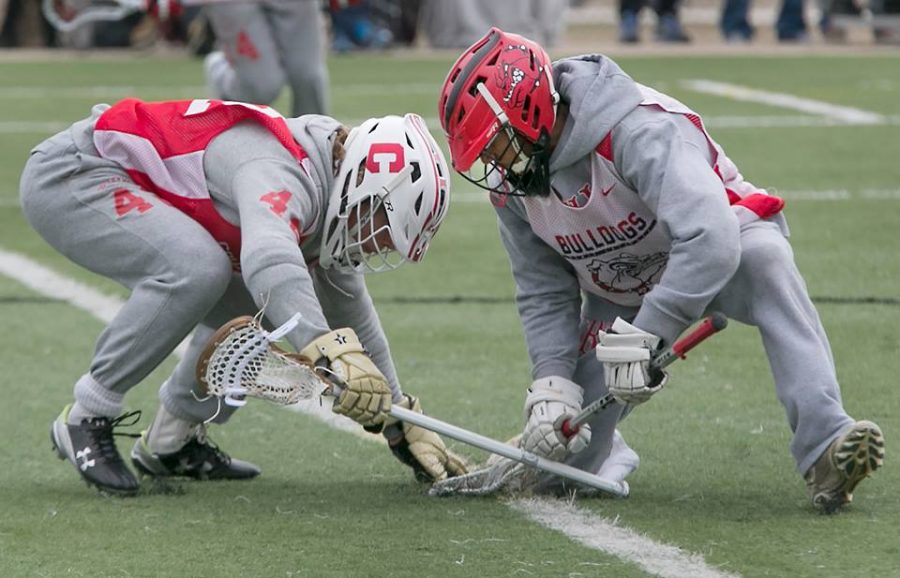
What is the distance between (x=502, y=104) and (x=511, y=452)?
88 cm

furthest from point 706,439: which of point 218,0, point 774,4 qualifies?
point 774,4

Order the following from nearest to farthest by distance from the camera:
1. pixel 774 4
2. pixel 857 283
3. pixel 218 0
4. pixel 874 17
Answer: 1. pixel 857 283
2. pixel 218 0
3. pixel 874 17
4. pixel 774 4

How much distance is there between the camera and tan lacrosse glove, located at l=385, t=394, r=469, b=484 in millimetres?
4898

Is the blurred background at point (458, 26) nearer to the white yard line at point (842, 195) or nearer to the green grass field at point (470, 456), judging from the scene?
the white yard line at point (842, 195)

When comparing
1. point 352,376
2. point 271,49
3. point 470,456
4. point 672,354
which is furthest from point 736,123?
point 352,376

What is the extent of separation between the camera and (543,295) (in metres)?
4.91

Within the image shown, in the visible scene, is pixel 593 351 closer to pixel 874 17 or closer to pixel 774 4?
pixel 874 17

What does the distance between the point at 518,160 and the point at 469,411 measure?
1.38m

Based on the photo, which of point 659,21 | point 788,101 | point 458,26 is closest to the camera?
point 788,101

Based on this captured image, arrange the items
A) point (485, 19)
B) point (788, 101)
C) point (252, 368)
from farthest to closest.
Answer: point (485, 19), point (788, 101), point (252, 368)

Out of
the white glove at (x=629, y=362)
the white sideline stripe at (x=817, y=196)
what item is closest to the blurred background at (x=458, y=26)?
the white sideline stripe at (x=817, y=196)

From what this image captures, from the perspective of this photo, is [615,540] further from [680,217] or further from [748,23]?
[748,23]

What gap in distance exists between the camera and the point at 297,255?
4.38 m

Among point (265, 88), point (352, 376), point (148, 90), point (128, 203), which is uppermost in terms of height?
point (128, 203)
